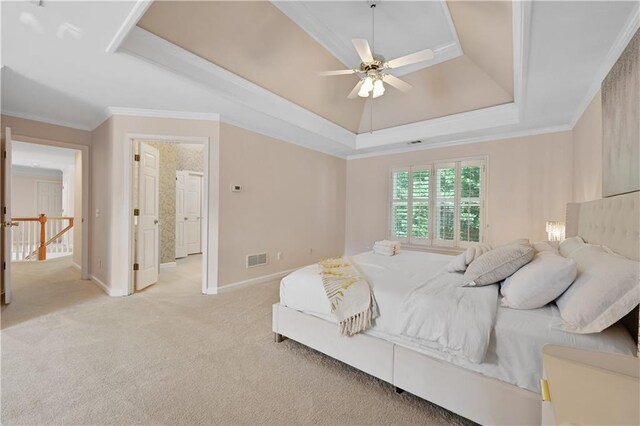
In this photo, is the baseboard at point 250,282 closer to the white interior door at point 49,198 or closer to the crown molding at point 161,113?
the crown molding at point 161,113

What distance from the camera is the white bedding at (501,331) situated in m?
1.22

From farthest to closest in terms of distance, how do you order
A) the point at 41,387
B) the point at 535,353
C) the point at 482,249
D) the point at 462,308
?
1. the point at 482,249
2. the point at 41,387
3. the point at 462,308
4. the point at 535,353

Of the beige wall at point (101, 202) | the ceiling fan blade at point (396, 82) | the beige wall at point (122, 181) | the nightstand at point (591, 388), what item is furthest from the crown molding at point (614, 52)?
the beige wall at point (101, 202)

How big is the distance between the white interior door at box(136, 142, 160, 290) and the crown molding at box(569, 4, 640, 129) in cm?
488

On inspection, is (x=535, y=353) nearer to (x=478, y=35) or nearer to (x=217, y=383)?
(x=217, y=383)

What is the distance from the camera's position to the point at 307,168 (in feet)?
16.6

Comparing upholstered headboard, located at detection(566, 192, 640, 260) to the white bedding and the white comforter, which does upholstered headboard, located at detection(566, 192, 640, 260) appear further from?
the white comforter

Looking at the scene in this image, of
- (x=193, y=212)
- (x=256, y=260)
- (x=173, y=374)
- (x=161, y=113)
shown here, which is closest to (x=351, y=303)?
(x=173, y=374)

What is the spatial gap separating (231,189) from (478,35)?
3.44 m

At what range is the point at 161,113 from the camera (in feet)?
11.5

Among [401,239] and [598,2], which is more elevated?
[598,2]

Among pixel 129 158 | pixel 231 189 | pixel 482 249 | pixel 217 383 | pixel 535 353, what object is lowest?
pixel 217 383

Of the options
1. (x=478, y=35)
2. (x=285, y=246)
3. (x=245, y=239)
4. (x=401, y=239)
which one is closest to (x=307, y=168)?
(x=285, y=246)

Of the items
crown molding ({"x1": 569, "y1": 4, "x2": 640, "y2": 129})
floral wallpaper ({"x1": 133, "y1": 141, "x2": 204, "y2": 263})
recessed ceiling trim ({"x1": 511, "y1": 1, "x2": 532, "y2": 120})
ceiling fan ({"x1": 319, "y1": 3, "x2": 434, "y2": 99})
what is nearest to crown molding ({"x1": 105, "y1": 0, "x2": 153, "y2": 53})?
ceiling fan ({"x1": 319, "y1": 3, "x2": 434, "y2": 99})
